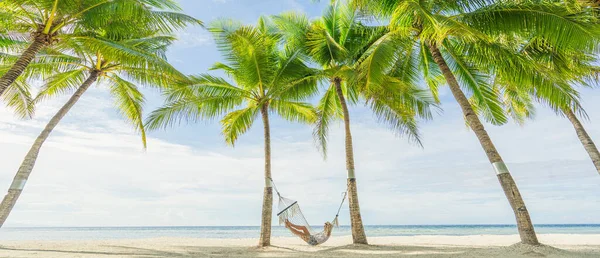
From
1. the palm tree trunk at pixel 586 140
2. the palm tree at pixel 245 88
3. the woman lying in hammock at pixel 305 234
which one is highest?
the palm tree at pixel 245 88

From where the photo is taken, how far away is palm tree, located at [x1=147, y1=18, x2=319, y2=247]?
785 cm

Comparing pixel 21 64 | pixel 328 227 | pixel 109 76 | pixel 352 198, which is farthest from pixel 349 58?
pixel 21 64

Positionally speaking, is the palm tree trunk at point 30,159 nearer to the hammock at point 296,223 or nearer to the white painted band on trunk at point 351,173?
the hammock at point 296,223

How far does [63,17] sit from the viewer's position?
6.06 meters

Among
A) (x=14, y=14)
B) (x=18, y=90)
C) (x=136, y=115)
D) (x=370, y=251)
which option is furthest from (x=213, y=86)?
(x=370, y=251)

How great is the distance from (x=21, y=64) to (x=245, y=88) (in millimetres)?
4256

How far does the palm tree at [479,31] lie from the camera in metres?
5.14

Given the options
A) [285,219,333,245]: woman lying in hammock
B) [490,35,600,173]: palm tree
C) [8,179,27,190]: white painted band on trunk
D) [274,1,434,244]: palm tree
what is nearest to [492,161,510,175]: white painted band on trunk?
[490,35,600,173]: palm tree

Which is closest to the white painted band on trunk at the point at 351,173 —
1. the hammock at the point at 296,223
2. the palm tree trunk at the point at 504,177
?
the hammock at the point at 296,223

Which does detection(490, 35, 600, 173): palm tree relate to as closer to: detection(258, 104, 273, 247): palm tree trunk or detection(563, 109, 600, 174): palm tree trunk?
detection(563, 109, 600, 174): palm tree trunk

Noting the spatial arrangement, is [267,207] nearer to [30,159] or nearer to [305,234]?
[305,234]

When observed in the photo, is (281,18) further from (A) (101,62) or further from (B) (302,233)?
→ (B) (302,233)

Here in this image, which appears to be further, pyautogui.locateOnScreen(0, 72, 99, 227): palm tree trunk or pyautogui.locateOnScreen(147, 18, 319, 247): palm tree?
pyautogui.locateOnScreen(147, 18, 319, 247): palm tree

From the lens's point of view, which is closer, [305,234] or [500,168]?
[500,168]
